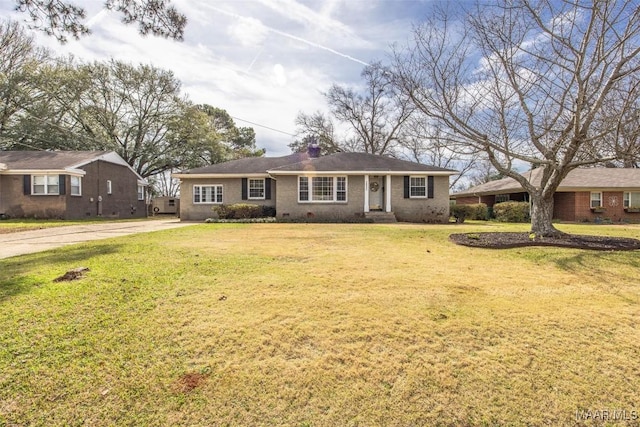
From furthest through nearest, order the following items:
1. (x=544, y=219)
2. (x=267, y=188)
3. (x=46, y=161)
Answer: (x=46, y=161), (x=267, y=188), (x=544, y=219)

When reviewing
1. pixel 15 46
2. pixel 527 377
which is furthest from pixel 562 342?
pixel 15 46

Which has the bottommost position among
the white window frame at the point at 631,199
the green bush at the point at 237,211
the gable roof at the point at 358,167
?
the green bush at the point at 237,211

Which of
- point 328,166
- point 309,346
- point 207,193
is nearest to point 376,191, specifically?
point 328,166

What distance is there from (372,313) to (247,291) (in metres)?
1.69

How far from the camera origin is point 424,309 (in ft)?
12.2

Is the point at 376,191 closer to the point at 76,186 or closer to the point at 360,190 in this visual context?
the point at 360,190

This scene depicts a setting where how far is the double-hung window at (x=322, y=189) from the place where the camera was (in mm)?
17719

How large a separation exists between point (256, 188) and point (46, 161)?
13889 millimetres

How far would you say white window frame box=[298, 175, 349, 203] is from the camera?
17.7m

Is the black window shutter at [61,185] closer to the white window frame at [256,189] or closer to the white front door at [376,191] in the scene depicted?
the white window frame at [256,189]

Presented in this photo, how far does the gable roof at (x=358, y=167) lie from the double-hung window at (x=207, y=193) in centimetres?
405

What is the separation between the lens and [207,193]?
63.7 ft

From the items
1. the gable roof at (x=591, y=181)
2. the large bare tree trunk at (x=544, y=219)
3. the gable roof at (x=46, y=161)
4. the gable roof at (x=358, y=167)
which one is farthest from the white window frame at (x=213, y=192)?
the gable roof at (x=591, y=181)

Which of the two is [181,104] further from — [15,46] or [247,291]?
[247,291]
